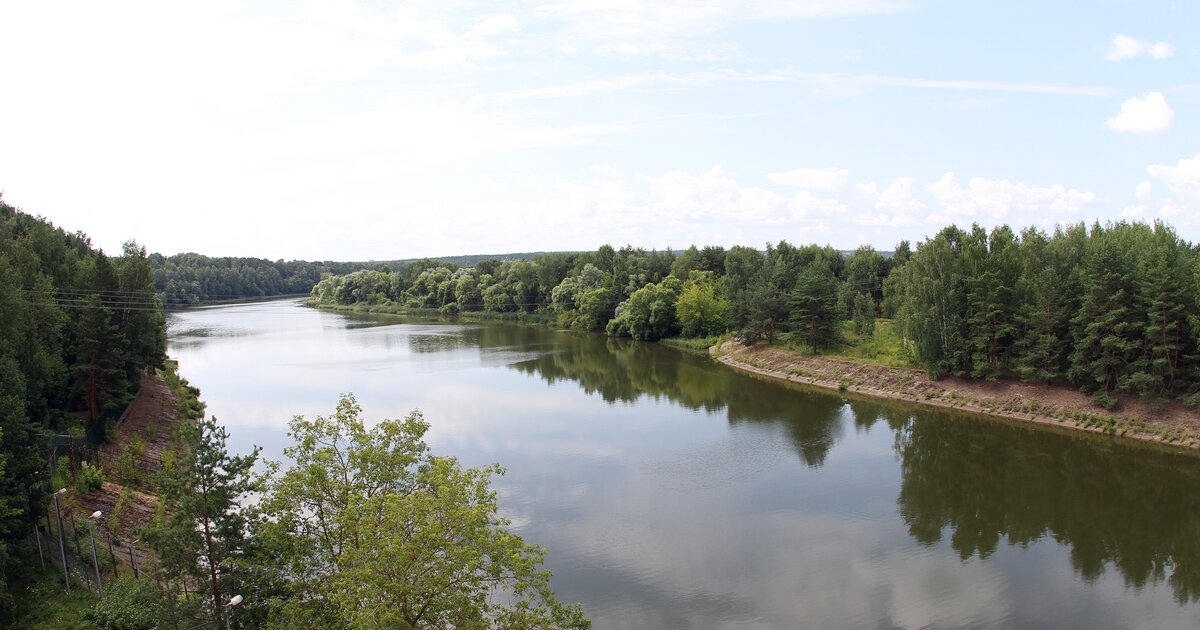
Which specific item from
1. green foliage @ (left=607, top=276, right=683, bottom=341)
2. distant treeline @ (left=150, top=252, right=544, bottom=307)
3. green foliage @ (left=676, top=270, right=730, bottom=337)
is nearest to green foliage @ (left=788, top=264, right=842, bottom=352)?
green foliage @ (left=676, top=270, right=730, bottom=337)

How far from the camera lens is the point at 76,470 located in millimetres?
19547

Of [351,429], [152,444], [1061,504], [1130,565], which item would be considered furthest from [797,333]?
[351,429]

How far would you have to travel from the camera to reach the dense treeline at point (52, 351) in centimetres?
1467

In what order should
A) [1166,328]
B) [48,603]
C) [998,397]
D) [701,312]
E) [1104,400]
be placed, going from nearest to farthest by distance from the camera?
[48,603]
[1166,328]
[1104,400]
[998,397]
[701,312]

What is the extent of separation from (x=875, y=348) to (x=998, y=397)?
9.69m

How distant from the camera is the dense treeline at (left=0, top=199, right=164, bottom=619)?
14672 millimetres

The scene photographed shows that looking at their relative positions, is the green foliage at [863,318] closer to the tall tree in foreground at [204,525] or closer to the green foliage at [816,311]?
the green foliage at [816,311]

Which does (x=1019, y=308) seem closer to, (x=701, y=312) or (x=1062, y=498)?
(x=1062, y=498)

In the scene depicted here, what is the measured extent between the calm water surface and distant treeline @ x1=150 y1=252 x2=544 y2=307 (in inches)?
3065

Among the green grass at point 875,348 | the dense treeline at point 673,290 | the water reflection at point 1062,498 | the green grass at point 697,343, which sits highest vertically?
the dense treeline at point 673,290

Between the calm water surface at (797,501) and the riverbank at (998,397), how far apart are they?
3.75 ft

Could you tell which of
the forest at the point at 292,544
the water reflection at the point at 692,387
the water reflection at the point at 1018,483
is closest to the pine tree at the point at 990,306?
the water reflection at the point at 1018,483

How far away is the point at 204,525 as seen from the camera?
10961 mm

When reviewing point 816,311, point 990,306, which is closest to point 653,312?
point 816,311
